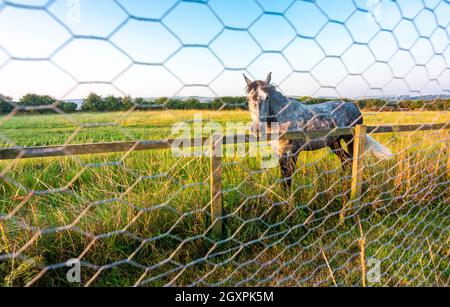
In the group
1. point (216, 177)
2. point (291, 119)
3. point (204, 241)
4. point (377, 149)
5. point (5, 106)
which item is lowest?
point (204, 241)

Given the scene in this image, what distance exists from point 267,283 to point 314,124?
7.31 ft

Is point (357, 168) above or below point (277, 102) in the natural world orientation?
below

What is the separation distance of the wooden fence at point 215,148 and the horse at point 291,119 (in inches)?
5.5

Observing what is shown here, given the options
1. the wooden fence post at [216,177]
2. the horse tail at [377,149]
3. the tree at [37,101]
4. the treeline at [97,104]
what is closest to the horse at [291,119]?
the horse tail at [377,149]

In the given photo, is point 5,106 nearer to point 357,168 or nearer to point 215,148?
point 215,148

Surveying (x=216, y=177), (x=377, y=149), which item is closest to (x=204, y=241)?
(x=216, y=177)

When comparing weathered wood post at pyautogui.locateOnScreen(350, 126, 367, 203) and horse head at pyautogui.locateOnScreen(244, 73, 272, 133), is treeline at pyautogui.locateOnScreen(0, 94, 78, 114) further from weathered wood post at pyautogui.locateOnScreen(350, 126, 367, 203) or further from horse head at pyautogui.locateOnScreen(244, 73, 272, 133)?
weathered wood post at pyautogui.locateOnScreen(350, 126, 367, 203)

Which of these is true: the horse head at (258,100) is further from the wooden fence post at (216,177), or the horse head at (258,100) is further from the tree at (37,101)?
the tree at (37,101)

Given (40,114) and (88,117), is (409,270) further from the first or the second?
(40,114)

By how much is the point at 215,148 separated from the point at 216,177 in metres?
0.31

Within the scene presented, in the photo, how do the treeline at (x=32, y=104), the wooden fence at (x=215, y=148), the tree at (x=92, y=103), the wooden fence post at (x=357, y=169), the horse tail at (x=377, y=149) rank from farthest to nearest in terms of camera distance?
A: the horse tail at (x=377, y=149) < the wooden fence post at (x=357, y=169) < the wooden fence at (x=215, y=148) < the tree at (x=92, y=103) < the treeline at (x=32, y=104)

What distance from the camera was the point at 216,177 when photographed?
6.60 feet

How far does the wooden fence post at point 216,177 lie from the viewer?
1.73 meters
